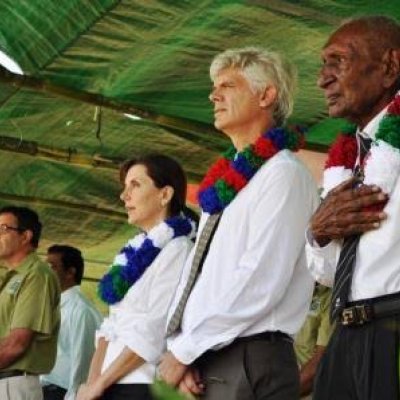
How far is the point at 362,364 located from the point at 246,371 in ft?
2.01

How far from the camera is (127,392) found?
4180 mm

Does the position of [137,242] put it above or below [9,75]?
below

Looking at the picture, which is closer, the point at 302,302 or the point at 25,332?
the point at 302,302

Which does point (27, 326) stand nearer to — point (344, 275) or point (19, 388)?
point (19, 388)

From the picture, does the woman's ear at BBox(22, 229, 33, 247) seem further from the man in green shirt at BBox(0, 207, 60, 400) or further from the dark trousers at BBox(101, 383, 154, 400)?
the dark trousers at BBox(101, 383, 154, 400)

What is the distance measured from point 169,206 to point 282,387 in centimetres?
125

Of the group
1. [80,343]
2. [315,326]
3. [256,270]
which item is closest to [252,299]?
[256,270]

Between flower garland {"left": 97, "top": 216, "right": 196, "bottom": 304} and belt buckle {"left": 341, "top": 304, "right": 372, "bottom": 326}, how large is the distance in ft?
5.25

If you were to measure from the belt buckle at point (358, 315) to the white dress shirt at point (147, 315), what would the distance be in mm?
1449

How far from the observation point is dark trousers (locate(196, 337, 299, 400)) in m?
3.25

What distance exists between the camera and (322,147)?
21.3ft

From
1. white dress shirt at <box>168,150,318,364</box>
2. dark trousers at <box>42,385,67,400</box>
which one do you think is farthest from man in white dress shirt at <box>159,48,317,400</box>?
dark trousers at <box>42,385,67,400</box>

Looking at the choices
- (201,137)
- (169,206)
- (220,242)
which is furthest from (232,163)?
(201,137)

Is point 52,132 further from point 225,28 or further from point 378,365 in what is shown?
point 378,365
